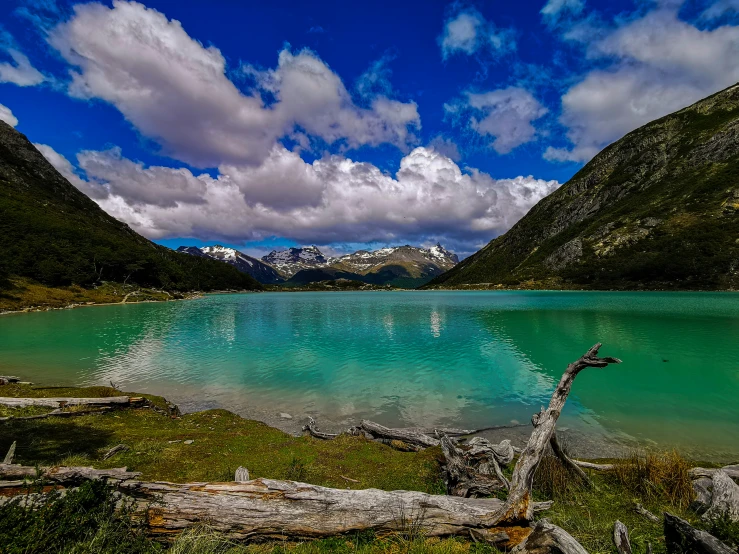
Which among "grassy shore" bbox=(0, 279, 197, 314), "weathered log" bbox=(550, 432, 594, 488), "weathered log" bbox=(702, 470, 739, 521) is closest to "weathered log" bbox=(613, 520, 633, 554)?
"weathered log" bbox=(702, 470, 739, 521)

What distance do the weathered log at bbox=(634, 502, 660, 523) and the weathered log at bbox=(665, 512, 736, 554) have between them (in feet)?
7.89

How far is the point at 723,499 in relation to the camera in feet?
30.2

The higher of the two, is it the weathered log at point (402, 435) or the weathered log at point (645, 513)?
the weathered log at point (645, 513)

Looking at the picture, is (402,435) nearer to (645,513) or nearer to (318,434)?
(318,434)

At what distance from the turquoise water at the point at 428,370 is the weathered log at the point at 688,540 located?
15.3m

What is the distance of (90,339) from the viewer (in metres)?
52.7

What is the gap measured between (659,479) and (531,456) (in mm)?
6265

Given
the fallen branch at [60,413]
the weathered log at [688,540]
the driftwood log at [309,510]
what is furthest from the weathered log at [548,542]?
the fallen branch at [60,413]

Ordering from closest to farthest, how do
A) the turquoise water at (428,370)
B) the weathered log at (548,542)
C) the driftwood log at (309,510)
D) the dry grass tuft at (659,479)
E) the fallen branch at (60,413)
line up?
the weathered log at (548,542)
the driftwood log at (309,510)
the dry grass tuft at (659,479)
the fallen branch at (60,413)
the turquoise water at (428,370)

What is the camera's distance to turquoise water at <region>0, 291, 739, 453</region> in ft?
79.6

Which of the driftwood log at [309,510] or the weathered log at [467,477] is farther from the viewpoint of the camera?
the weathered log at [467,477]

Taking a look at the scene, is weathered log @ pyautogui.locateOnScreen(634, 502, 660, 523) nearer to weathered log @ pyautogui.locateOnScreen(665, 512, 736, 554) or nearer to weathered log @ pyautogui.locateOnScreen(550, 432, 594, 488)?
weathered log @ pyautogui.locateOnScreen(550, 432, 594, 488)

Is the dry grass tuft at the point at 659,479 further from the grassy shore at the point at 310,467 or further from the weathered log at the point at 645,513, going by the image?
the weathered log at the point at 645,513

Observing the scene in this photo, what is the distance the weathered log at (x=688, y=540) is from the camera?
21.6 ft
